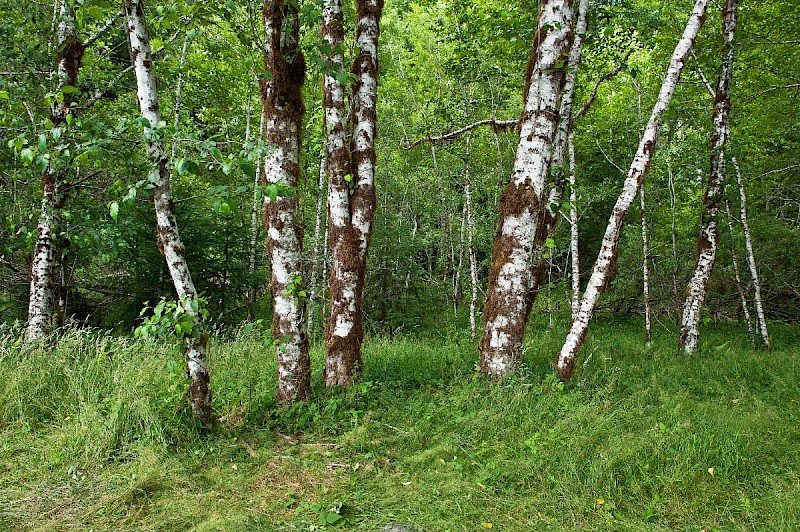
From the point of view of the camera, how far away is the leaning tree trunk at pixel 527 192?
17.2ft

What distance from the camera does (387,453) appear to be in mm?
4105

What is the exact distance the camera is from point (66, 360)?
5.11 metres

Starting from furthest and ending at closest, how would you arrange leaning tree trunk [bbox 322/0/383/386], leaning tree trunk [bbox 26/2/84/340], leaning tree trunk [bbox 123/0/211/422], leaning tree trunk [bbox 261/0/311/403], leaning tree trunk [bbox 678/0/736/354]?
leaning tree trunk [bbox 678/0/736/354] < leaning tree trunk [bbox 26/2/84/340] < leaning tree trunk [bbox 322/0/383/386] < leaning tree trunk [bbox 261/0/311/403] < leaning tree trunk [bbox 123/0/211/422]

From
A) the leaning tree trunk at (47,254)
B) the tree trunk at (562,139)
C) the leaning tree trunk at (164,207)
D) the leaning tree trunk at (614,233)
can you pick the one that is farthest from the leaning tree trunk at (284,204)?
the leaning tree trunk at (47,254)

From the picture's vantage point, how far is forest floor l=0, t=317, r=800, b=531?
3.20 metres

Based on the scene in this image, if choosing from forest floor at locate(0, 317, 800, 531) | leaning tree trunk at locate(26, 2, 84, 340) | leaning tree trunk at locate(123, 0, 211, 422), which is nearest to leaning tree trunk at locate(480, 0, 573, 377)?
forest floor at locate(0, 317, 800, 531)

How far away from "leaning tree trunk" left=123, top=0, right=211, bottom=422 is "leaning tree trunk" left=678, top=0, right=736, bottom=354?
859 cm

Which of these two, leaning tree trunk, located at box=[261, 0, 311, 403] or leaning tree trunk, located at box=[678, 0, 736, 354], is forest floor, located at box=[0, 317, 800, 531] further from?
leaning tree trunk, located at box=[678, 0, 736, 354]

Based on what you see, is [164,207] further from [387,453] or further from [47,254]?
[47,254]

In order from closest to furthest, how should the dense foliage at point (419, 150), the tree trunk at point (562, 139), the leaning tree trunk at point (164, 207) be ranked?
1. the leaning tree trunk at point (164, 207)
2. the tree trunk at point (562, 139)
3. the dense foliage at point (419, 150)

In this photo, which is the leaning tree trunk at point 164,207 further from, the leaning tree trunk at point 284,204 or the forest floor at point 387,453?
the leaning tree trunk at point 284,204

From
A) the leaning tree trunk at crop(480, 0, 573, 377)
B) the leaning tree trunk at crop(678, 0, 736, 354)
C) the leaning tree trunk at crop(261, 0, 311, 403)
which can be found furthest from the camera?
the leaning tree trunk at crop(678, 0, 736, 354)

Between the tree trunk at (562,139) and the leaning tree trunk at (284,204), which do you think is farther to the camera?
the tree trunk at (562,139)

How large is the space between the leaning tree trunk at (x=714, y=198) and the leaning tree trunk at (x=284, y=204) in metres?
7.51
